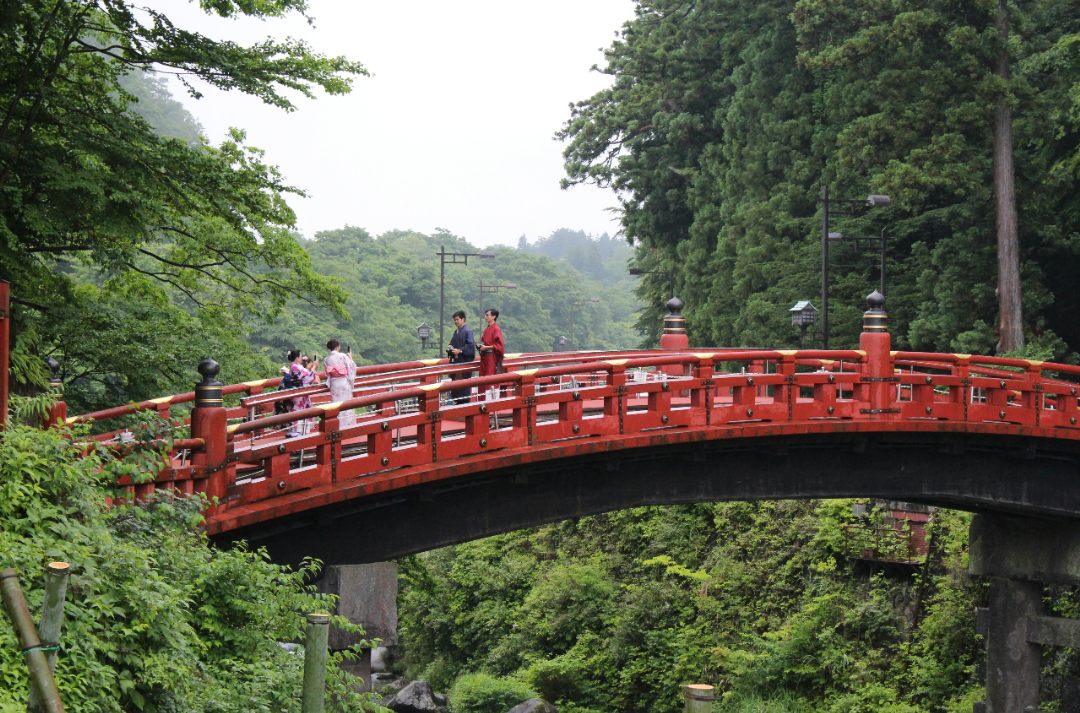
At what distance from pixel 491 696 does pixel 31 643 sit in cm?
2296

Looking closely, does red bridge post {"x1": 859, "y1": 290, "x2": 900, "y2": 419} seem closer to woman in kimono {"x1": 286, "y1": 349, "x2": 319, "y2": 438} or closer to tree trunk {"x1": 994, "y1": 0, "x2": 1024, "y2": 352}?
woman in kimono {"x1": 286, "y1": 349, "x2": 319, "y2": 438}

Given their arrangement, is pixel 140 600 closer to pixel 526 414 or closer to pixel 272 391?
pixel 526 414

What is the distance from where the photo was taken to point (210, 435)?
11.8 m

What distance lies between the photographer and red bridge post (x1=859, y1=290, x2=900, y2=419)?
17.0m

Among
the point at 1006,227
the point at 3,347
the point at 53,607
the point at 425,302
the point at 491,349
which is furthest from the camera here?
the point at 425,302

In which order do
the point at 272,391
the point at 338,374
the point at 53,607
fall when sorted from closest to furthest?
1. the point at 53,607
2. the point at 338,374
3. the point at 272,391

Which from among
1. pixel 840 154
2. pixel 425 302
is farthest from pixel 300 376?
pixel 425 302

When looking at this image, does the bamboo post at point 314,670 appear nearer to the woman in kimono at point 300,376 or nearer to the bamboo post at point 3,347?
the bamboo post at point 3,347

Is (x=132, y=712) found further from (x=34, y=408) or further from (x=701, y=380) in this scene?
(x=701, y=380)

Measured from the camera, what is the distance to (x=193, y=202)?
1766cm

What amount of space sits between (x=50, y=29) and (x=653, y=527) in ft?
64.5

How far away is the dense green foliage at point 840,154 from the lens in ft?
98.4

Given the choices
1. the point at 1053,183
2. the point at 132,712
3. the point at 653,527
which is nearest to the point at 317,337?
the point at 653,527

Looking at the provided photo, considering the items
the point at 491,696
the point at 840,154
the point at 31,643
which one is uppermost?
the point at 840,154
